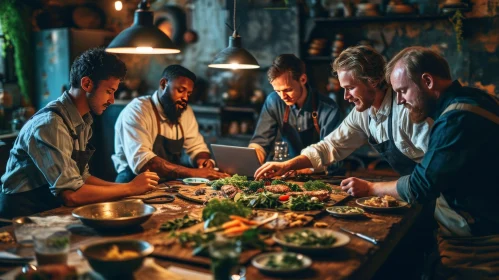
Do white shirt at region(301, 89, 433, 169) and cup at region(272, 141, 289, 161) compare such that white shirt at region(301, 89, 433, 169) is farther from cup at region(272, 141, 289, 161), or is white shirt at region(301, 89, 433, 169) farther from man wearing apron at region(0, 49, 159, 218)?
man wearing apron at region(0, 49, 159, 218)

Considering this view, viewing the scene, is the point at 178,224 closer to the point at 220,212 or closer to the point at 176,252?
the point at 220,212

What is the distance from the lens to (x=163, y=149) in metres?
5.12

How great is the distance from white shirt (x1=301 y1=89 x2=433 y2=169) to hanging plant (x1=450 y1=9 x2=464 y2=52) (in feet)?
10.2

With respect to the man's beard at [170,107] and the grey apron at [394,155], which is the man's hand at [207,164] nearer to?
the man's beard at [170,107]

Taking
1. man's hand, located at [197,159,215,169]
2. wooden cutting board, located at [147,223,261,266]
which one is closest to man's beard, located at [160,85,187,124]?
man's hand, located at [197,159,215,169]

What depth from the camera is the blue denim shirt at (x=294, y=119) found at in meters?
5.12

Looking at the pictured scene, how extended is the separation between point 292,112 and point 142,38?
187 cm

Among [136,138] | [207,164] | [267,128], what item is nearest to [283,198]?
[207,164]

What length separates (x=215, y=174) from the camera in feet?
14.6

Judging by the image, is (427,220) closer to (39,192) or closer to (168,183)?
(168,183)

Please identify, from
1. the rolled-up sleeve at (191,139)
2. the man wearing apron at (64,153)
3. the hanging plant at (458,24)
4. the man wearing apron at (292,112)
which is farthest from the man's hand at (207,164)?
the hanging plant at (458,24)

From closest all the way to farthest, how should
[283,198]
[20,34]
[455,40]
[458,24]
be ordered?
1. [283,198]
2. [458,24]
3. [455,40]
4. [20,34]

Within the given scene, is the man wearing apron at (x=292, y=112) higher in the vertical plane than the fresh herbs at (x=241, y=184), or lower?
higher

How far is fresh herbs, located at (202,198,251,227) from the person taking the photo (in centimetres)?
273
